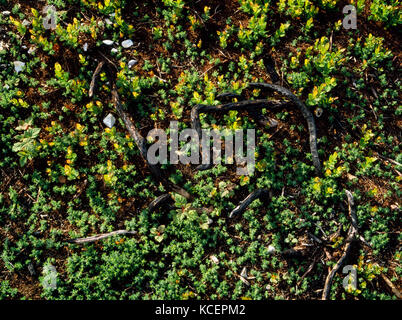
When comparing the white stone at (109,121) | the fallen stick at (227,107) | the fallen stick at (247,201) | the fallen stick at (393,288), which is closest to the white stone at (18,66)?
the white stone at (109,121)

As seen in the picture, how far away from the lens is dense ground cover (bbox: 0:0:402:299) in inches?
193

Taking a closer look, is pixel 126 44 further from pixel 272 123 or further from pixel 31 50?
pixel 272 123

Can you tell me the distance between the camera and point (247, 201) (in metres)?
5.07

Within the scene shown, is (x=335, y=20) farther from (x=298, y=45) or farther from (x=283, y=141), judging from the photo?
(x=283, y=141)

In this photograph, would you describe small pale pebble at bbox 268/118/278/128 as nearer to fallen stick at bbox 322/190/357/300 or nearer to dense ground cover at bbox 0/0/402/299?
dense ground cover at bbox 0/0/402/299

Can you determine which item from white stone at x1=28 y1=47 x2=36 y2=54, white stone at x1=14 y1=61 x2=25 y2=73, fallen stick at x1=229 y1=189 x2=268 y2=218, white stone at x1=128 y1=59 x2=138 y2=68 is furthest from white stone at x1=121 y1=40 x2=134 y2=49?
fallen stick at x1=229 y1=189 x2=268 y2=218

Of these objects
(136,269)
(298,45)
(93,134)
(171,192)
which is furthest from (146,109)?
(298,45)

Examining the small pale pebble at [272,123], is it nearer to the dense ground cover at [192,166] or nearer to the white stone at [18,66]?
the dense ground cover at [192,166]

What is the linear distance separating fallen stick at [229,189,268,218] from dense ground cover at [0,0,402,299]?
9 cm

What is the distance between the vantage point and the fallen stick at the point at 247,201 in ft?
16.5

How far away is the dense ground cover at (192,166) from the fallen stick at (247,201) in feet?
0.29

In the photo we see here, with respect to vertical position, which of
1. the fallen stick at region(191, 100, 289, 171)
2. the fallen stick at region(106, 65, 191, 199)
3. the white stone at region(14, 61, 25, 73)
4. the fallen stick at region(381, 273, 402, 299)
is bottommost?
the fallen stick at region(381, 273, 402, 299)

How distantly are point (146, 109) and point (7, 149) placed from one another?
233cm

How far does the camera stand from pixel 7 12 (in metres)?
5.68
